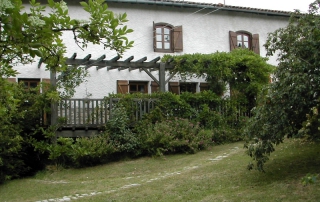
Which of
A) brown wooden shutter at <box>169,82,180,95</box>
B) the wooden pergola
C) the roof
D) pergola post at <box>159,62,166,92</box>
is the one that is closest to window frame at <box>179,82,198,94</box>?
brown wooden shutter at <box>169,82,180,95</box>

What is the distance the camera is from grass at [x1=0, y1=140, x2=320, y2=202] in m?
8.03

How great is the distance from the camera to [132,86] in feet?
61.8

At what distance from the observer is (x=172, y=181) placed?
9727mm

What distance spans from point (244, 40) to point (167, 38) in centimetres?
447

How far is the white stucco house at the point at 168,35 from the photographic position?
17.8 metres

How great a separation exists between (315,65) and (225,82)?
9784mm

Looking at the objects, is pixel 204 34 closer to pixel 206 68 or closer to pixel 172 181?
pixel 206 68

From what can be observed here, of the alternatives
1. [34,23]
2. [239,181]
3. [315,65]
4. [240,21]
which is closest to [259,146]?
[239,181]

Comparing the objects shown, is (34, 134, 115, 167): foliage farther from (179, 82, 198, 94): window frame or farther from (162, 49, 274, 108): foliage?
(179, 82, 198, 94): window frame

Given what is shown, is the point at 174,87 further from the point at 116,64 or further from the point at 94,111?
the point at 94,111

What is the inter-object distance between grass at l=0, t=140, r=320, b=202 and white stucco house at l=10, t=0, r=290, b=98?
5.51 meters

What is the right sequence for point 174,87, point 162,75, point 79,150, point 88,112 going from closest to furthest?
point 79,150 → point 88,112 → point 162,75 → point 174,87

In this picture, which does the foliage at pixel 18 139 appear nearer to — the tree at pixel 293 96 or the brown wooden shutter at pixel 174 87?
the brown wooden shutter at pixel 174 87

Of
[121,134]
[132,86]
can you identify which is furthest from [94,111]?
[132,86]
